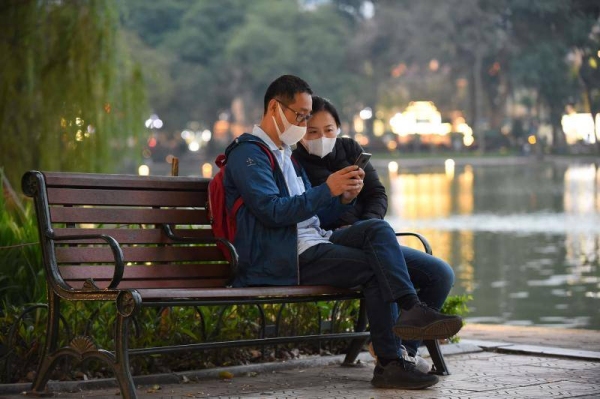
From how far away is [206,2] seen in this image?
303ft

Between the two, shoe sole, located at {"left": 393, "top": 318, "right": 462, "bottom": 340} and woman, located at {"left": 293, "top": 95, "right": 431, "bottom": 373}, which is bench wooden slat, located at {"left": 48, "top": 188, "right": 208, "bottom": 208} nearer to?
woman, located at {"left": 293, "top": 95, "right": 431, "bottom": 373}

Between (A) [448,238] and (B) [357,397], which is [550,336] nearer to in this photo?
(B) [357,397]

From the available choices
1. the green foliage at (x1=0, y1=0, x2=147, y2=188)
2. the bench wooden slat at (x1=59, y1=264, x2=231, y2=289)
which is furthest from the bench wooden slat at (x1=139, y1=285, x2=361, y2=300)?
the green foliage at (x1=0, y1=0, x2=147, y2=188)

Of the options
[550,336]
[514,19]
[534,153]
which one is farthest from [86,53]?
[534,153]

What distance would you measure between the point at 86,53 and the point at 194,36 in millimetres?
75035

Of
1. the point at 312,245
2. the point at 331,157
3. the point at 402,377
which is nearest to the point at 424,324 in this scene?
the point at 402,377

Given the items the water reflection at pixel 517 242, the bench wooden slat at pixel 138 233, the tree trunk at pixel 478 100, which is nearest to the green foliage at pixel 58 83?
the water reflection at pixel 517 242

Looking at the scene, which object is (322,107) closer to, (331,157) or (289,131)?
(331,157)

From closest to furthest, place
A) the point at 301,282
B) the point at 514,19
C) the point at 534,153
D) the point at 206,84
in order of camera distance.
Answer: the point at 301,282, the point at 514,19, the point at 534,153, the point at 206,84

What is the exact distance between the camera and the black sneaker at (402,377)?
241 inches

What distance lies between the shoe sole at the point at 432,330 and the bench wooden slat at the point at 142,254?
1157 mm

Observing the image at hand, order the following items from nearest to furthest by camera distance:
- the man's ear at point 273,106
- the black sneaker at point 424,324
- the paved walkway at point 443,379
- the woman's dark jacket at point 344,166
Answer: the black sneaker at point 424,324, the paved walkway at point 443,379, the man's ear at point 273,106, the woman's dark jacket at point 344,166

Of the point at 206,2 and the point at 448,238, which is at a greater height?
the point at 206,2

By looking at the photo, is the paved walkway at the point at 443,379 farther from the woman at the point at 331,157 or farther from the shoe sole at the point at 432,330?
the woman at the point at 331,157
